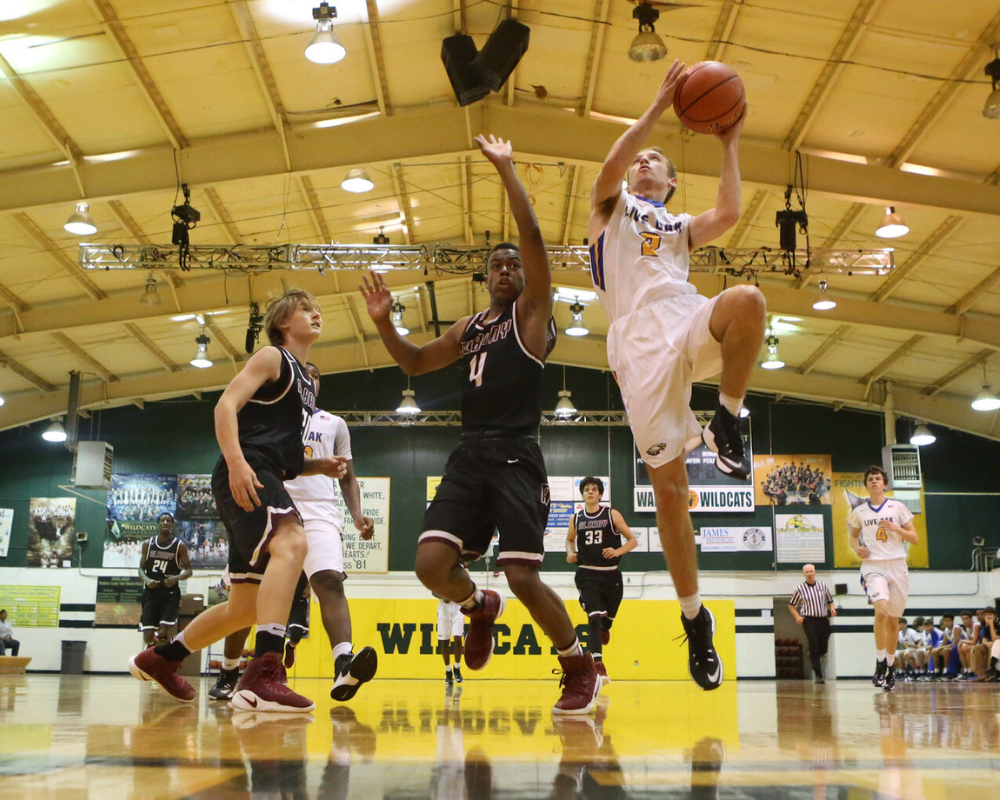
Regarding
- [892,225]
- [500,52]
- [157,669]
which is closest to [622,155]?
[157,669]

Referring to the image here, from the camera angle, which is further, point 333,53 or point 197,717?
point 333,53

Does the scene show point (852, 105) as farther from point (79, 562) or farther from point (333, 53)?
point (79, 562)

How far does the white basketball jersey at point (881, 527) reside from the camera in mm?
9133

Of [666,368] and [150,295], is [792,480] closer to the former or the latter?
[150,295]

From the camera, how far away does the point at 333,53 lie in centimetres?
966

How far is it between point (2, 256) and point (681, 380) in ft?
47.5

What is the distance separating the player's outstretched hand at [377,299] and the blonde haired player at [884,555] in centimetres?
596

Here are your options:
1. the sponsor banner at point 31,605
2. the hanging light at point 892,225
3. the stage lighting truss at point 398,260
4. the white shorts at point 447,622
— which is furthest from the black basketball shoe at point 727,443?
the sponsor banner at point 31,605

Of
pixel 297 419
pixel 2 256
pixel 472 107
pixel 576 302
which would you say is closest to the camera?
pixel 297 419

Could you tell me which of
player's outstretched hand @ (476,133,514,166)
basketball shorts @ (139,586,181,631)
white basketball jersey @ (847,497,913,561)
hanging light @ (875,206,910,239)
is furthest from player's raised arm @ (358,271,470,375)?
basketball shorts @ (139,586,181,631)

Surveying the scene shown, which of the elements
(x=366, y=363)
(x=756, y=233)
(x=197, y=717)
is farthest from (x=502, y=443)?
(x=366, y=363)

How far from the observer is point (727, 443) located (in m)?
3.34

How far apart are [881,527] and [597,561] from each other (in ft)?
9.10

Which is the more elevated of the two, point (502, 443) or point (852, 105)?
point (852, 105)
